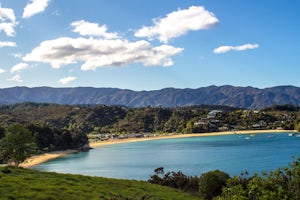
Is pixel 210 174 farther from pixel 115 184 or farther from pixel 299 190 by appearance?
pixel 299 190

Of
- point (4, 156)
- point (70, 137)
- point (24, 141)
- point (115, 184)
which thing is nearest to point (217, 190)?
point (115, 184)

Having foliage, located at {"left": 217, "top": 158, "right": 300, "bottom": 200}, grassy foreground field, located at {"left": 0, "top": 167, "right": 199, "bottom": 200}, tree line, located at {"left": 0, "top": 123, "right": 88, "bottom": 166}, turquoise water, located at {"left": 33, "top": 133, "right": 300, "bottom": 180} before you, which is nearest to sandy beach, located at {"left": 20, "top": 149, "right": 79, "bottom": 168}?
tree line, located at {"left": 0, "top": 123, "right": 88, "bottom": 166}

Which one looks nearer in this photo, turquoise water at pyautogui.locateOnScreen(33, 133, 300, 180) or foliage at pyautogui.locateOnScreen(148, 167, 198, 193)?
foliage at pyautogui.locateOnScreen(148, 167, 198, 193)

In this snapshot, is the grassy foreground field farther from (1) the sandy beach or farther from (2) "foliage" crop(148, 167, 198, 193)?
(1) the sandy beach

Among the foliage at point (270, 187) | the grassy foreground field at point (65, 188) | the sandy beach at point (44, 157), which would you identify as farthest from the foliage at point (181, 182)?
the sandy beach at point (44, 157)

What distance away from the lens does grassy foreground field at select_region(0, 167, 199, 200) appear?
2338 centimetres

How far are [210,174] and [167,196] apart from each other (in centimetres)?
465

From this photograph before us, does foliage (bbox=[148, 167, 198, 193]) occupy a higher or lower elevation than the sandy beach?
higher

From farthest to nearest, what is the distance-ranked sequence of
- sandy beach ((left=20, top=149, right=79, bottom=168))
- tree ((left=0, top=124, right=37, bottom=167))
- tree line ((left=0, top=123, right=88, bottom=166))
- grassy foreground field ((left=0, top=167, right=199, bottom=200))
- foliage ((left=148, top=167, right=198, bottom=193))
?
sandy beach ((left=20, top=149, right=79, bottom=168)) < tree line ((left=0, top=123, right=88, bottom=166)) < tree ((left=0, top=124, right=37, bottom=167)) < foliage ((left=148, top=167, right=198, bottom=193)) < grassy foreground field ((left=0, top=167, right=199, bottom=200))

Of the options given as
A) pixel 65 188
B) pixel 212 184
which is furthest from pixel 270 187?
pixel 212 184

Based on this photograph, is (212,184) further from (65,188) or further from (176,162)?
(176,162)

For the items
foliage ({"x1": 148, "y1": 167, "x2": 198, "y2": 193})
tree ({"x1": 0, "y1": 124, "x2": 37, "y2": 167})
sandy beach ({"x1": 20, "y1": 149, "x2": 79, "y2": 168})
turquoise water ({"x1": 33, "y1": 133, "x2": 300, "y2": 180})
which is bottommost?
turquoise water ({"x1": 33, "y1": 133, "x2": 300, "y2": 180})

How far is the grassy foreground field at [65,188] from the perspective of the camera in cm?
2338

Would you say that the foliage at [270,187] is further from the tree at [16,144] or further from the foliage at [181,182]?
the tree at [16,144]
